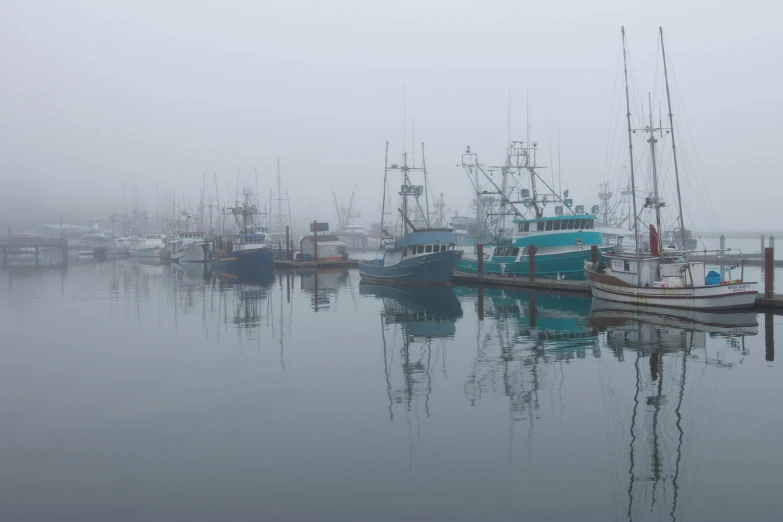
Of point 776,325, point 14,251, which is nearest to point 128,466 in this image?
point 776,325

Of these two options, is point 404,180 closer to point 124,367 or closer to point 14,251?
point 124,367

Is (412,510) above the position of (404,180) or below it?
below

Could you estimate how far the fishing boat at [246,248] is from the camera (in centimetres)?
7200

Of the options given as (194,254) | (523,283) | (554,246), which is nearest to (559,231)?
(554,246)

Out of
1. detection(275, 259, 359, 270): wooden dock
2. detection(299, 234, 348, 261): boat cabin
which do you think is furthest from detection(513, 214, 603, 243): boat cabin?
detection(299, 234, 348, 261): boat cabin

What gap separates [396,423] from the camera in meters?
13.2

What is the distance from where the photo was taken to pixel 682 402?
14336 millimetres

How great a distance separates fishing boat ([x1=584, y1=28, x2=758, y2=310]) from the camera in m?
26.9

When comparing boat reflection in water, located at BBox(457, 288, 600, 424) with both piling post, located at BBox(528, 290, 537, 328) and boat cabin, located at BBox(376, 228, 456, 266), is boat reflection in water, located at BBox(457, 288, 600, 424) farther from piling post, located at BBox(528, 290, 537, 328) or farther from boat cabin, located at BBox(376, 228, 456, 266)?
boat cabin, located at BBox(376, 228, 456, 266)

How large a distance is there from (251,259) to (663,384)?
6025 centimetres

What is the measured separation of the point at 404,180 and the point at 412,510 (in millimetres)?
43917

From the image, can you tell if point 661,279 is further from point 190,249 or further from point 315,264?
point 190,249

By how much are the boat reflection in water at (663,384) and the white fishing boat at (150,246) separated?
4397 inches

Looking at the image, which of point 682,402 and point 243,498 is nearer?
point 243,498
